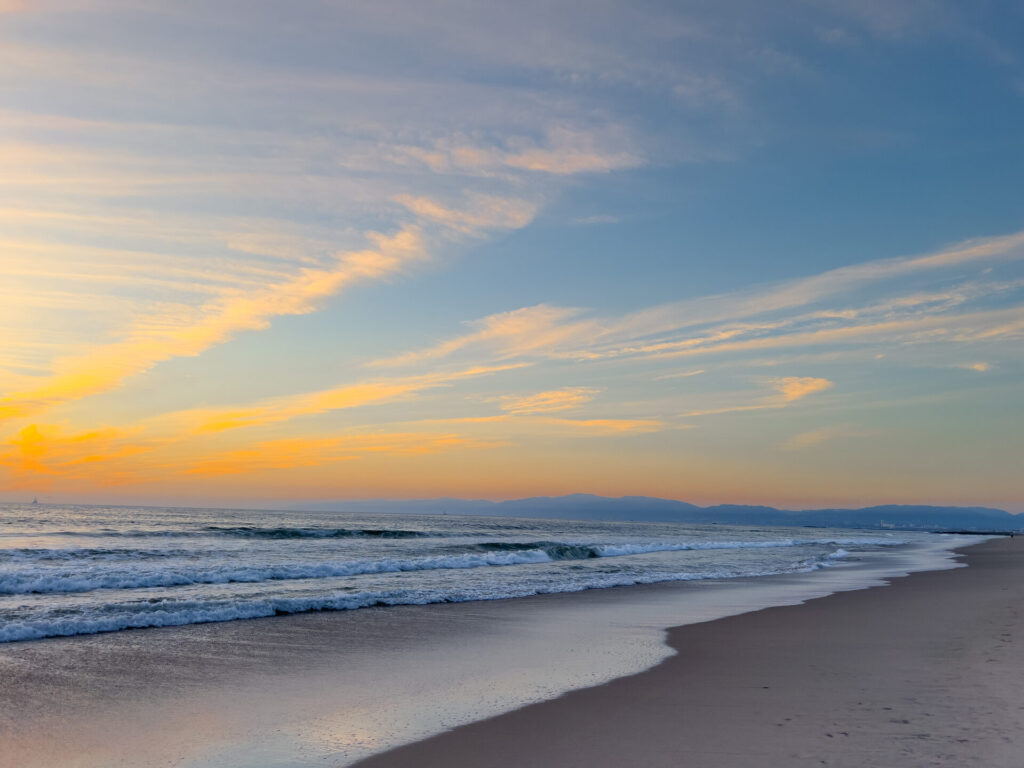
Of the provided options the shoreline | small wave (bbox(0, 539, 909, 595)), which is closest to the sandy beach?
the shoreline

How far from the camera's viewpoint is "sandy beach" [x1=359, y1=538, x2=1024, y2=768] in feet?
18.4

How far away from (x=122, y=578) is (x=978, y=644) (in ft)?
59.4

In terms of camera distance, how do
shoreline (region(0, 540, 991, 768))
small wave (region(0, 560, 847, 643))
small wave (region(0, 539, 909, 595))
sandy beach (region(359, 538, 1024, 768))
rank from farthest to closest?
small wave (region(0, 539, 909, 595)) < small wave (region(0, 560, 847, 643)) < shoreline (region(0, 540, 991, 768)) < sandy beach (region(359, 538, 1024, 768))

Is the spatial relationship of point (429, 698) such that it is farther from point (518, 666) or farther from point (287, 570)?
point (287, 570)

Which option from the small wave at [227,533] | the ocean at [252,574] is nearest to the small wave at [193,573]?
the ocean at [252,574]

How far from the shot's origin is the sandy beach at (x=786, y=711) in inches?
221

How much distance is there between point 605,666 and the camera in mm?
9383

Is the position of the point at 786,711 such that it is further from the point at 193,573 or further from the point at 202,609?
the point at 193,573

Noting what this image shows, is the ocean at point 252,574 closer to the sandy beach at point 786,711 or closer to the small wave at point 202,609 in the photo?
the small wave at point 202,609

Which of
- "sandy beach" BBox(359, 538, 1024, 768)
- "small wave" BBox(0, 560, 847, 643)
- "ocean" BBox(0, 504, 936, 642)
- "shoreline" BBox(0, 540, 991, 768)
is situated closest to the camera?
"sandy beach" BBox(359, 538, 1024, 768)

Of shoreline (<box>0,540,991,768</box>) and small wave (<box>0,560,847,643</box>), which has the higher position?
shoreline (<box>0,540,991,768</box>)

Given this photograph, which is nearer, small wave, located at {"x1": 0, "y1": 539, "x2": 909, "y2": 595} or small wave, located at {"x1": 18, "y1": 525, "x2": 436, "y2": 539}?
small wave, located at {"x1": 0, "y1": 539, "x2": 909, "y2": 595}

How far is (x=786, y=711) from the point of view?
273 inches

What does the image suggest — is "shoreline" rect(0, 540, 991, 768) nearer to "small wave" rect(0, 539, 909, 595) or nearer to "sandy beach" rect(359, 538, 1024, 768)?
"sandy beach" rect(359, 538, 1024, 768)
